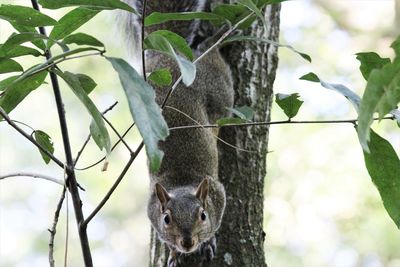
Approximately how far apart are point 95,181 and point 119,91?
2.84ft

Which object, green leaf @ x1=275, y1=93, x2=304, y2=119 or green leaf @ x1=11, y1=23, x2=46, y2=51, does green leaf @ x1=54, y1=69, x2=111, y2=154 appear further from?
green leaf @ x1=275, y1=93, x2=304, y2=119

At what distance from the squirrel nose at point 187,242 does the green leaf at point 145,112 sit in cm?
139

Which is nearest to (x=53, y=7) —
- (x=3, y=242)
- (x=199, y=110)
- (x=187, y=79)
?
Result: (x=187, y=79)

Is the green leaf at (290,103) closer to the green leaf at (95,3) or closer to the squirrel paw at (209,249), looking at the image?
the green leaf at (95,3)

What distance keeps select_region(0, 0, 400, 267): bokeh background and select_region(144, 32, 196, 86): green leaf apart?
13.3 feet

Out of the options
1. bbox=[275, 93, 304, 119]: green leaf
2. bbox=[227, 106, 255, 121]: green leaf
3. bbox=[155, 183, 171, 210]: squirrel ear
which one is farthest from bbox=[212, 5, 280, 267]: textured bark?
bbox=[275, 93, 304, 119]: green leaf

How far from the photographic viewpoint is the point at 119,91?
234 inches

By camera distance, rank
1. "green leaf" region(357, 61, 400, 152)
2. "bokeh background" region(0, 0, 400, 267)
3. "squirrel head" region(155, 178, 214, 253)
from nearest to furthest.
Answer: "green leaf" region(357, 61, 400, 152) < "squirrel head" region(155, 178, 214, 253) < "bokeh background" region(0, 0, 400, 267)

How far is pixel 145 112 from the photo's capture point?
0.97 meters

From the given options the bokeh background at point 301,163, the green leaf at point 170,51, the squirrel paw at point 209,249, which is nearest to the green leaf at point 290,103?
the green leaf at point 170,51

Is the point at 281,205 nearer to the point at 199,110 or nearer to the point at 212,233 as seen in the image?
the point at 199,110

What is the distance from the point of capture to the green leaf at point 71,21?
123cm

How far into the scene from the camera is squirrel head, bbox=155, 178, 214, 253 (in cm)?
243

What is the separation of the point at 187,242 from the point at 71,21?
127 cm
